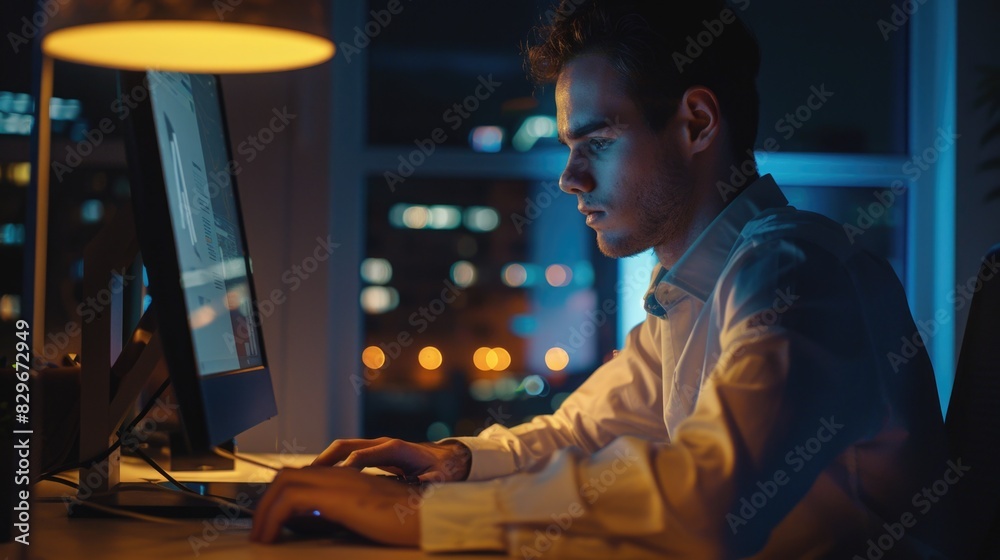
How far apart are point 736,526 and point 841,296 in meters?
0.27

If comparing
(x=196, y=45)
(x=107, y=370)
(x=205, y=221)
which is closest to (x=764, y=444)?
(x=205, y=221)

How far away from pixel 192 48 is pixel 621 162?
786mm

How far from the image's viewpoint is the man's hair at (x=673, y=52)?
4.15ft

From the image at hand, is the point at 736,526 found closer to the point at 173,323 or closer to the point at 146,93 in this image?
the point at 173,323

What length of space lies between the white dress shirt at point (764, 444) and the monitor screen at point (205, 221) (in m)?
0.32

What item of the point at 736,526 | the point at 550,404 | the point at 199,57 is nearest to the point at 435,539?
the point at 736,526

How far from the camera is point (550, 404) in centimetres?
259

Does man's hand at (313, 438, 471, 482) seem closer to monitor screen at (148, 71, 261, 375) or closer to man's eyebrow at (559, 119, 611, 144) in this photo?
monitor screen at (148, 71, 261, 375)

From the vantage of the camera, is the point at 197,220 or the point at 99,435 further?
the point at 99,435

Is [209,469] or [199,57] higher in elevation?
[199,57]

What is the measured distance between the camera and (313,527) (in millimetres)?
846

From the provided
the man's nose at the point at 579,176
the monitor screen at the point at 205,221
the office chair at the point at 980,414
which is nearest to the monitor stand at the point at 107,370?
the monitor screen at the point at 205,221

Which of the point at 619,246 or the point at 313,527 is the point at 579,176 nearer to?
the point at 619,246

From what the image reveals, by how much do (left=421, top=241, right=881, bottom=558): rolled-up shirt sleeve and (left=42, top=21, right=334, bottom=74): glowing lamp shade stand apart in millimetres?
871
